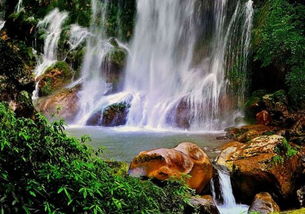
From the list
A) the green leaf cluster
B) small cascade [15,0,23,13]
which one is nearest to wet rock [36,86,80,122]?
the green leaf cluster

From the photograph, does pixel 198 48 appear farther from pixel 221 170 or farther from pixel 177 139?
pixel 221 170

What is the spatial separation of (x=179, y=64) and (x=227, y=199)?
1506cm

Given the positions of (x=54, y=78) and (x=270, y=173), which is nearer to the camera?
(x=270, y=173)

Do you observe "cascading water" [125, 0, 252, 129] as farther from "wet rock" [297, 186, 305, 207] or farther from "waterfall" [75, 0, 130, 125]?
"wet rock" [297, 186, 305, 207]

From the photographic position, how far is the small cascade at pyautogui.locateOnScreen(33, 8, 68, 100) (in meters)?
23.2

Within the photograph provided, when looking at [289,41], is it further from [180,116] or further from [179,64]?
[179,64]

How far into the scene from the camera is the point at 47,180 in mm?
2568

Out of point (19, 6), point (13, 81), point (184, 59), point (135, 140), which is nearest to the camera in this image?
point (13, 81)

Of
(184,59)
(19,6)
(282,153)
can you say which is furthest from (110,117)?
(19,6)

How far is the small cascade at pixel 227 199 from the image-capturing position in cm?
721

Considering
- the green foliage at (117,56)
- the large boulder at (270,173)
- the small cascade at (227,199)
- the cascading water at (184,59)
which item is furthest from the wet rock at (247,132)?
the green foliage at (117,56)

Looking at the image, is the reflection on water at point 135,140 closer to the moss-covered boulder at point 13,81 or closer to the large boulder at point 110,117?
the large boulder at point 110,117

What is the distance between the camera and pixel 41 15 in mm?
27703

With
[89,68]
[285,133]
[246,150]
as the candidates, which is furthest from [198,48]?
[246,150]
